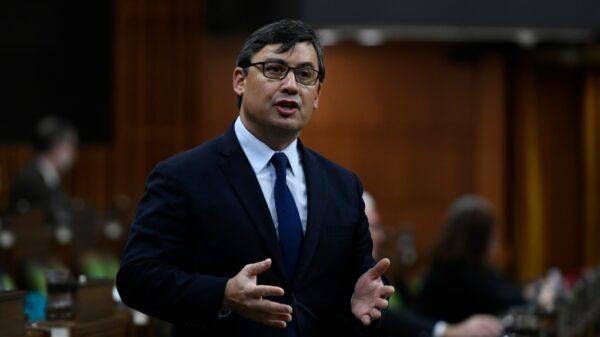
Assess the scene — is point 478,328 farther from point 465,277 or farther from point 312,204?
point 312,204

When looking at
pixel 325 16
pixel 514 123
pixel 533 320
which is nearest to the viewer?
pixel 533 320

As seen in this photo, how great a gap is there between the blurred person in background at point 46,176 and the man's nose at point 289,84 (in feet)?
18.2

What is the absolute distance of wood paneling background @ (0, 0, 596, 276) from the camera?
40.2 ft

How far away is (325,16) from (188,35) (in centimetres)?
290

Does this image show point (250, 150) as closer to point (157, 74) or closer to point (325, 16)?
point (325, 16)

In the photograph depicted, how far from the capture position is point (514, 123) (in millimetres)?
13125

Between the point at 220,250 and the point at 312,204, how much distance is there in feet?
0.78

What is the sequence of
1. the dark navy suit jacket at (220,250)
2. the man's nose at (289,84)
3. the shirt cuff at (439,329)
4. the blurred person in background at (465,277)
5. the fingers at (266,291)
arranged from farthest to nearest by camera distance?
the blurred person in background at (465,277) → the shirt cuff at (439,329) → the man's nose at (289,84) → the dark navy suit jacket at (220,250) → the fingers at (266,291)

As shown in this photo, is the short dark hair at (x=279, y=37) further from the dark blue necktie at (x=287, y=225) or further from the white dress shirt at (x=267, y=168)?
the dark blue necktie at (x=287, y=225)

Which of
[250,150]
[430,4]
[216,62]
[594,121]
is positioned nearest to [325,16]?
[430,4]

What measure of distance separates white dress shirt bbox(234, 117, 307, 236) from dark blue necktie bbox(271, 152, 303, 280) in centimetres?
2

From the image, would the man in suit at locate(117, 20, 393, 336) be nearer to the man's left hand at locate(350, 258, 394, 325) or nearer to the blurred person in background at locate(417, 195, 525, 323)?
the man's left hand at locate(350, 258, 394, 325)

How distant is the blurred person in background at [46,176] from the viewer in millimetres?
8016

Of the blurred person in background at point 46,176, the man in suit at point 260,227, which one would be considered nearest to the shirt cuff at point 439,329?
the man in suit at point 260,227
